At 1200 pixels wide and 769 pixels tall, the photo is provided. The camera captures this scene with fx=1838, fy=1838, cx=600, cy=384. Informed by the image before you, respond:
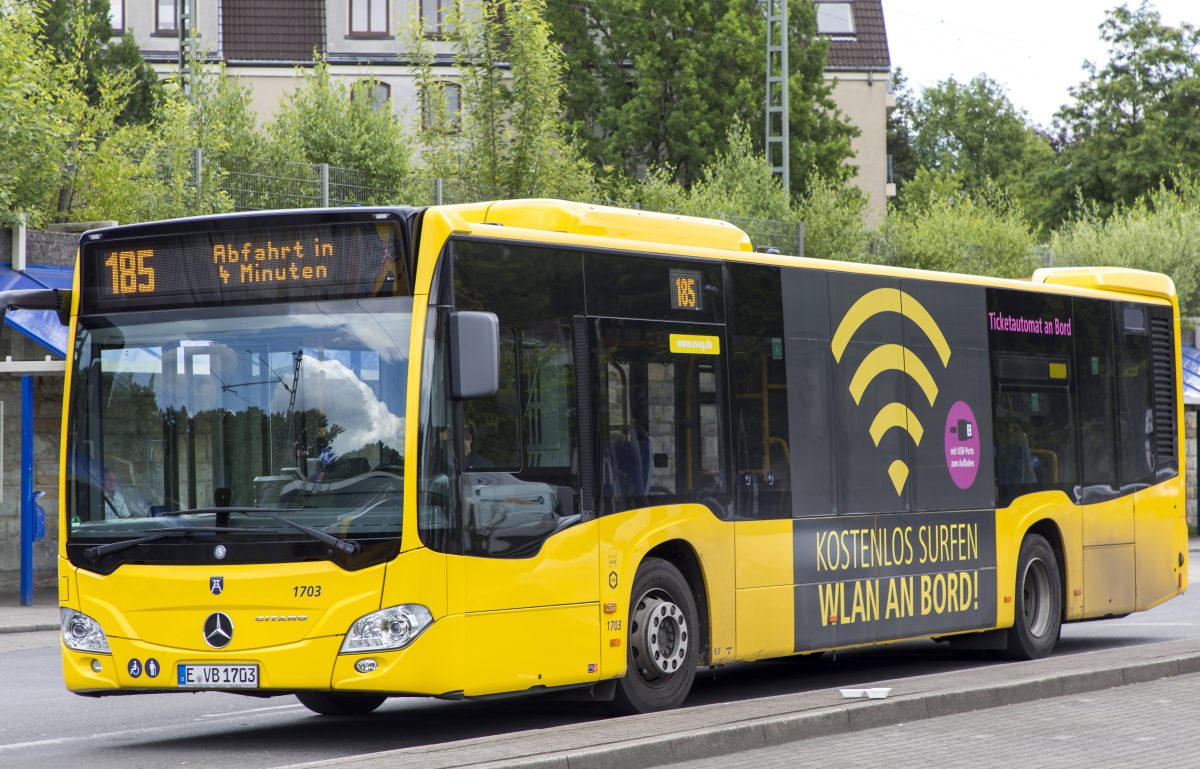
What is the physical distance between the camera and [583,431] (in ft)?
34.5

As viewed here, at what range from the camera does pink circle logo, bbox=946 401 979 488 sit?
46.1ft

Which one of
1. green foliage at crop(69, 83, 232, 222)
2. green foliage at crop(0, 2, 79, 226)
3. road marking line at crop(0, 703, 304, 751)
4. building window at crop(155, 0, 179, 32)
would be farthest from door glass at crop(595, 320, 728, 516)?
building window at crop(155, 0, 179, 32)

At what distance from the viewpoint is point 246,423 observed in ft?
31.5

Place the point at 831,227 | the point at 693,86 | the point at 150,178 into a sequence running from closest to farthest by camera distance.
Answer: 1. the point at 150,178
2. the point at 831,227
3. the point at 693,86

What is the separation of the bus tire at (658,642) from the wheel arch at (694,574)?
0.11m

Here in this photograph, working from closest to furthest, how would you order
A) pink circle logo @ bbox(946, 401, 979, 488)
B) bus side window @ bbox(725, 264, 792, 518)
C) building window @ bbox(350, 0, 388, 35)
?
bus side window @ bbox(725, 264, 792, 518) < pink circle logo @ bbox(946, 401, 979, 488) < building window @ bbox(350, 0, 388, 35)

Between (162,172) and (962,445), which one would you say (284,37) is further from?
(962,445)

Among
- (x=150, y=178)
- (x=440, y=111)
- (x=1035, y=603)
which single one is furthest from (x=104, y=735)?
(x=440, y=111)

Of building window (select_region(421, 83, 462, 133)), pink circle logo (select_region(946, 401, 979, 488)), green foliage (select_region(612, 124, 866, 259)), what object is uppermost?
building window (select_region(421, 83, 462, 133))

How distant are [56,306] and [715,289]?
13.5ft

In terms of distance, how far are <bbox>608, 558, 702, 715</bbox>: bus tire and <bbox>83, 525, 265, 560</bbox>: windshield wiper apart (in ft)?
8.27

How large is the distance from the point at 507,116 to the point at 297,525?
22248mm

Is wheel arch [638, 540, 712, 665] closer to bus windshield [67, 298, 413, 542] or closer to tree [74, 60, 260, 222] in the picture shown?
bus windshield [67, 298, 413, 542]

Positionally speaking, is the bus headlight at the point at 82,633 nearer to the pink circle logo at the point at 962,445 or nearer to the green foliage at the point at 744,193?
the pink circle logo at the point at 962,445
